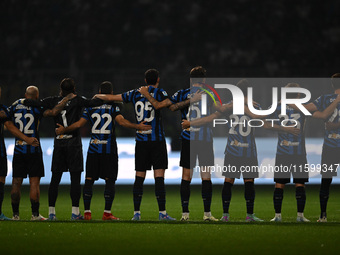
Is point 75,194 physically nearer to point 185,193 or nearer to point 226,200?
point 185,193

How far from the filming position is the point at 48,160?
49.4 ft

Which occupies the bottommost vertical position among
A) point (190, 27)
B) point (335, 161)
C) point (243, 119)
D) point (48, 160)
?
point (48, 160)

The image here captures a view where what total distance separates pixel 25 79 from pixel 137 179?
1101 cm

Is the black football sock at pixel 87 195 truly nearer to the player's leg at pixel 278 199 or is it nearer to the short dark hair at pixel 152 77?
the short dark hair at pixel 152 77

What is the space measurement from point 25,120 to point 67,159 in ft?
2.74

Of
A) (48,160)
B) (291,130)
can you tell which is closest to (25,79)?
(48,160)

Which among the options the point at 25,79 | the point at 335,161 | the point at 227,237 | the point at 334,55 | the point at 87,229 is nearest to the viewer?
the point at 227,237

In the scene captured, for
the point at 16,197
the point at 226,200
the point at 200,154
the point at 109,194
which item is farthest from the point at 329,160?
the point at 16,197

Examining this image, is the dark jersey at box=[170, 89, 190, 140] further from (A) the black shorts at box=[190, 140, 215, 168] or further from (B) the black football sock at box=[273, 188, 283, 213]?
(B) the black football sock at box=[273, 188, 283, 213]

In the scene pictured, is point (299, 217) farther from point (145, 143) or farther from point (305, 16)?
point (305, 16)

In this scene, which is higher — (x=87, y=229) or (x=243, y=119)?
(x=243, y=119)

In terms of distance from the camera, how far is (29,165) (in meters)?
8.46

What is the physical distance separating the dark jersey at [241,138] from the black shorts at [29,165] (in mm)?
2706

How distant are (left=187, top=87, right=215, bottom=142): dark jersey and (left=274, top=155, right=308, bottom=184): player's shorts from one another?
105 cm
